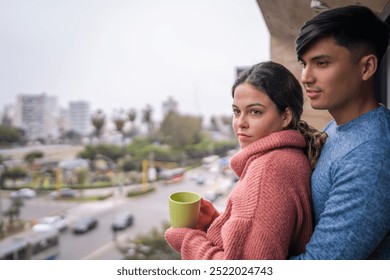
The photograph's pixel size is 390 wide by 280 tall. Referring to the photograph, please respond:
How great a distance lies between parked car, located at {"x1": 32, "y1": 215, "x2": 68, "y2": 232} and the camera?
45.6 ft

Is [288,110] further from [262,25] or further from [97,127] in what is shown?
[97,127]

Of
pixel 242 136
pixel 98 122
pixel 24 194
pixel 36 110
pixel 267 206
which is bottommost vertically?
pixel 24 194

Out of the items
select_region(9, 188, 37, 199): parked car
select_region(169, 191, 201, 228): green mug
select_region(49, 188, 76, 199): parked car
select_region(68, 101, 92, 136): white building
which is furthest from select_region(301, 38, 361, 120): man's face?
select_region(49, 188, 76, 199): parked car

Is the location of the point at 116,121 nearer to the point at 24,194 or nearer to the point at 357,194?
the point at 24,194

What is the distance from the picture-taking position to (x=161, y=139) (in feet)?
46.9

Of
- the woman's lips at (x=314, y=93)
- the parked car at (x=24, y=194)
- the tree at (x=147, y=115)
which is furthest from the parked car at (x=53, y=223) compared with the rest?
the woman's lips at (x=314, y=93)

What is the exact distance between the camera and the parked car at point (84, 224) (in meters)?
15.3

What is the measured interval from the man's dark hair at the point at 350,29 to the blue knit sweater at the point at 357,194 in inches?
4.9

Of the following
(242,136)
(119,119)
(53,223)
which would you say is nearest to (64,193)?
(53,223)

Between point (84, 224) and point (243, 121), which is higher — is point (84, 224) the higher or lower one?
the lower one

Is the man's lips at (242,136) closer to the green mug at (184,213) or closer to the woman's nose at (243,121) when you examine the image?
the woman's nose at (243,121)

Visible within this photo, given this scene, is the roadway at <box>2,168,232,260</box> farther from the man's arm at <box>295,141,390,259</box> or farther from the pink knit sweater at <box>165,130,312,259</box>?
the man's arm at <box>295,141,390,259</box>

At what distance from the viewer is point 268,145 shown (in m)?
0.62

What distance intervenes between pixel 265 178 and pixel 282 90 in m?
0.19
